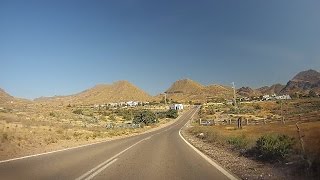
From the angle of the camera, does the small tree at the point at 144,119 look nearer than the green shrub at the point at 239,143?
No

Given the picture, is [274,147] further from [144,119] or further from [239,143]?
[144,119]

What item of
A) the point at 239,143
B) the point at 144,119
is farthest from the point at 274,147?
the point at 144,119

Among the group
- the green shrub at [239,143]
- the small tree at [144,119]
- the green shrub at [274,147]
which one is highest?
the small tree at [144,119]

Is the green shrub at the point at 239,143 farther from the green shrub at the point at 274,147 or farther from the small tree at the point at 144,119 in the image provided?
the small tree at the point at 144,119

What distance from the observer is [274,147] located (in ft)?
48.9

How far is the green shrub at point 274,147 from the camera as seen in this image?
46.8ft

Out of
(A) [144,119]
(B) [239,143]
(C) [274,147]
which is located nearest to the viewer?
(C) [274,147]

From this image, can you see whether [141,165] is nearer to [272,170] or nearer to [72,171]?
[72,171]

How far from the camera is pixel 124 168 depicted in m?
13.5

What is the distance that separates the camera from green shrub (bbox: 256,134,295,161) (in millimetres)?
14273

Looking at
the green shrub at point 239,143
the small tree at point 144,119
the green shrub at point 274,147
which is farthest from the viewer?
the small tree at point 144,119

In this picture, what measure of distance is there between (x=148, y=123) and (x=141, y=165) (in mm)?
81407

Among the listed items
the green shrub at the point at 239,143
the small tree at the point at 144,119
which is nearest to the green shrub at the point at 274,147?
the green shrub at the point at 239,143

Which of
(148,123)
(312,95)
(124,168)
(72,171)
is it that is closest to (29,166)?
(72,171)
